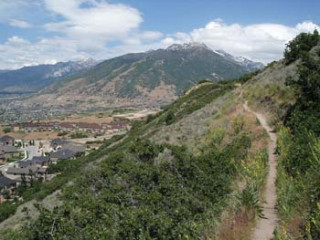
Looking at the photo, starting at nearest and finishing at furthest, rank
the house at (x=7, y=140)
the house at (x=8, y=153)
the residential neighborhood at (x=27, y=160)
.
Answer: the residential neighborhood at (x=27, y=160) → the house at (x=8, y=153) → the house at (x=7, y=140)

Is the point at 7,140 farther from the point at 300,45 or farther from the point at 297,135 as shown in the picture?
the point at 297,135

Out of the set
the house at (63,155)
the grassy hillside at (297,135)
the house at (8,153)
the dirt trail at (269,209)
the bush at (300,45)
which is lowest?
the house at (8,153)

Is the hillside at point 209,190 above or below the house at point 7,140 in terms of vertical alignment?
above

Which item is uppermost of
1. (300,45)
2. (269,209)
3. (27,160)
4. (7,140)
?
(300,45)

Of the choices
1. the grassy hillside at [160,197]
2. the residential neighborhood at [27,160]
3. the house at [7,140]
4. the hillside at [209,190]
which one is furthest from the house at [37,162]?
the grassy hillside at [160,197]

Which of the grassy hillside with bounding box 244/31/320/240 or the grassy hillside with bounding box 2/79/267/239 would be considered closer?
the grassy hillside with bounding box 244/31/320/240

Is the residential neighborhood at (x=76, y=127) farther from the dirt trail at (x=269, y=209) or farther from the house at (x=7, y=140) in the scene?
the dirt trail at (x=269, y=209)

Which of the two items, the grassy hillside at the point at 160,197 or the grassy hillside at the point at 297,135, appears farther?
the grassy hillside at the point at 160,197

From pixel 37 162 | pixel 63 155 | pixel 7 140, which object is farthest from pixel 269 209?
pixel 7 140

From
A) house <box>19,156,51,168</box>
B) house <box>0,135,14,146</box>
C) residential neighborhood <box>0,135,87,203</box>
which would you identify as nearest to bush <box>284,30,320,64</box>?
residential neighborhood <box>0,135,87,203</box>

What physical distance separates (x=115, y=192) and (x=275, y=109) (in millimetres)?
17242

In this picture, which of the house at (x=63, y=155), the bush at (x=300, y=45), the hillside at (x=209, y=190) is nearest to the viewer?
the hillside at (x=209, y=190)

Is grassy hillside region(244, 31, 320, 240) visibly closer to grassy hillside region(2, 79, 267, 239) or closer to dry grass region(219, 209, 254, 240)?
dry grass region(219, 209, 254, 240)

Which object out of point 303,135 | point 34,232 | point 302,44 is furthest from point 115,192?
point 302,44
